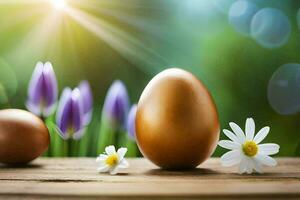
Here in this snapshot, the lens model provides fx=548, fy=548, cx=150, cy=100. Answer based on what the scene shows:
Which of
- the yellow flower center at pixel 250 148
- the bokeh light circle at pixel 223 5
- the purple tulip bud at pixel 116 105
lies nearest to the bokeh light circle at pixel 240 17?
the bokeh light circle at pixel 223 5

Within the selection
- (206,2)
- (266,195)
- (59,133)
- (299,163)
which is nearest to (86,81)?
(59,133)

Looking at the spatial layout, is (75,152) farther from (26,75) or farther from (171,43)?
(171,43)

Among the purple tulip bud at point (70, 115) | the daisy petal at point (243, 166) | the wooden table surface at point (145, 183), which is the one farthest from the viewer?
the purple tulip bud at point (70, 115)

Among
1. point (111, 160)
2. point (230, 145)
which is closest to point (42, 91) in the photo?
point (111, 160)

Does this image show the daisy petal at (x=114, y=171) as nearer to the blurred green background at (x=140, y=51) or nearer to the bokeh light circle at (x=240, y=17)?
the blurred green background at (x=140, y=51)

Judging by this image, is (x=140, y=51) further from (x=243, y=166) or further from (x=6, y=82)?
(x=243, y=166)

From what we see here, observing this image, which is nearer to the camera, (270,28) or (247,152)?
(247,152)

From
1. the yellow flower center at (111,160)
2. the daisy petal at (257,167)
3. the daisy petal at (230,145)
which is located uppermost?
the daisy petal at (230,145)
